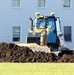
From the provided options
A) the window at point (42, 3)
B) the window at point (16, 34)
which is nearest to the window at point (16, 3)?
the window at point (42, 3)

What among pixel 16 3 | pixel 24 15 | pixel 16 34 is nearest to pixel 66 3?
pixel 24 15

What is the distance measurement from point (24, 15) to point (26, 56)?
64.4ft

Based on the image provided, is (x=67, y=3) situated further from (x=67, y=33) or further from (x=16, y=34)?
(x=16, y=34)

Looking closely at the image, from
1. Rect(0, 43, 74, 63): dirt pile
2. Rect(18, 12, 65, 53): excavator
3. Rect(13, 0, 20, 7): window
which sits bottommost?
Rect(0, 43, 74, 63): dirt pile

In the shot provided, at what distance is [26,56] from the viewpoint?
2945 centimetres

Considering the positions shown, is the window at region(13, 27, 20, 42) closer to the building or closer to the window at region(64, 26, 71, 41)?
the building

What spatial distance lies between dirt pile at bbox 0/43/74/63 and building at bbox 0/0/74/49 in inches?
715

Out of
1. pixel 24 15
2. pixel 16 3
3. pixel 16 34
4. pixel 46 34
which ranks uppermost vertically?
pixel 16 3

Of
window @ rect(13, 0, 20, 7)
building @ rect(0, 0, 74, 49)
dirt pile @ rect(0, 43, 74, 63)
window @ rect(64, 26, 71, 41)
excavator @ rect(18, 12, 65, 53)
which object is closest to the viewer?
dirt pile @ rect(0, 43, 74, 63)

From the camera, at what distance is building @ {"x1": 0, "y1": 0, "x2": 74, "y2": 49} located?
48688 millimetres

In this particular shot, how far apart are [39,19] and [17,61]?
594 centimetres

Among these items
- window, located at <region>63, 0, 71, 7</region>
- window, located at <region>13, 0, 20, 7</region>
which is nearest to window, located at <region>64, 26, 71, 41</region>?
window, located at <region>63, 0, 71, 7</region>

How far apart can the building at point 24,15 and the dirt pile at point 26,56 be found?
59.5 ft
